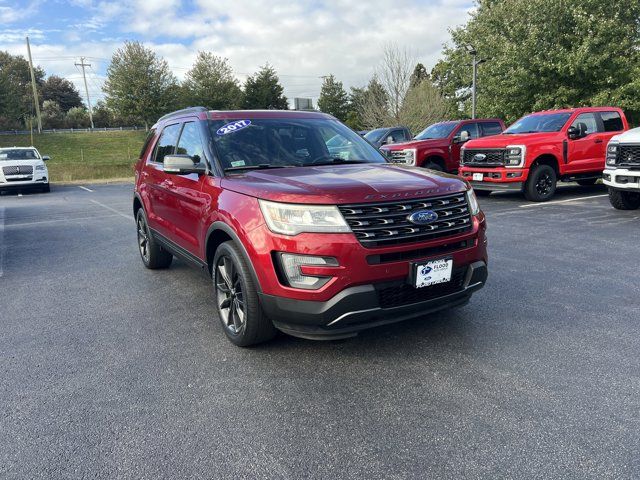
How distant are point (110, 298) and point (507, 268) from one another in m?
4.29

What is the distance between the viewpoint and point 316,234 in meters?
2.93

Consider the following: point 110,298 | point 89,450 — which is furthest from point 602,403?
point 110,298

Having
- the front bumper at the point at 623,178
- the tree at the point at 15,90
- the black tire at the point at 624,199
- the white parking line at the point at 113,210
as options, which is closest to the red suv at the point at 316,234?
the front bumper at the point at 623,178

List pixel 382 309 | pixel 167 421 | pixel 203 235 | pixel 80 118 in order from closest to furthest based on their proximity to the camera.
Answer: pixel 167 421 → pixel 382 309 → pixel 203 235 → pixel 80 118

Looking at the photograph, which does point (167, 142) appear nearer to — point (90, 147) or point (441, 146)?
point (441, 146)

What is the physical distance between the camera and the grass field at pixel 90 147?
3121 cm

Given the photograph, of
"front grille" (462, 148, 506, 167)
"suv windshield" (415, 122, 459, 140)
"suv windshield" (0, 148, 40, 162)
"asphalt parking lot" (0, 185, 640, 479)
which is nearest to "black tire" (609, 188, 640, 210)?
"front grille" (462, 148, 506, 167)

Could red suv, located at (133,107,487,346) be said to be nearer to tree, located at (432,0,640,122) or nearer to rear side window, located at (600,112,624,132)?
rear side window, located at (600,112,624,132)

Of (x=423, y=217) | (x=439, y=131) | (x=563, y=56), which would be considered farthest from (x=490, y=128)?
(x=423, y=217)

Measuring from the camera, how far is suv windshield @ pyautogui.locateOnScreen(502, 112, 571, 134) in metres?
10.9

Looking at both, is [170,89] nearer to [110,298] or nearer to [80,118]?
[80,118]

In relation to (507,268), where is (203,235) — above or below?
above

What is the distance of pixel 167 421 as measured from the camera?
2654 mm

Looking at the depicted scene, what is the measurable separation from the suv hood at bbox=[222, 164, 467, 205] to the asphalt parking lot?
1130 mm
